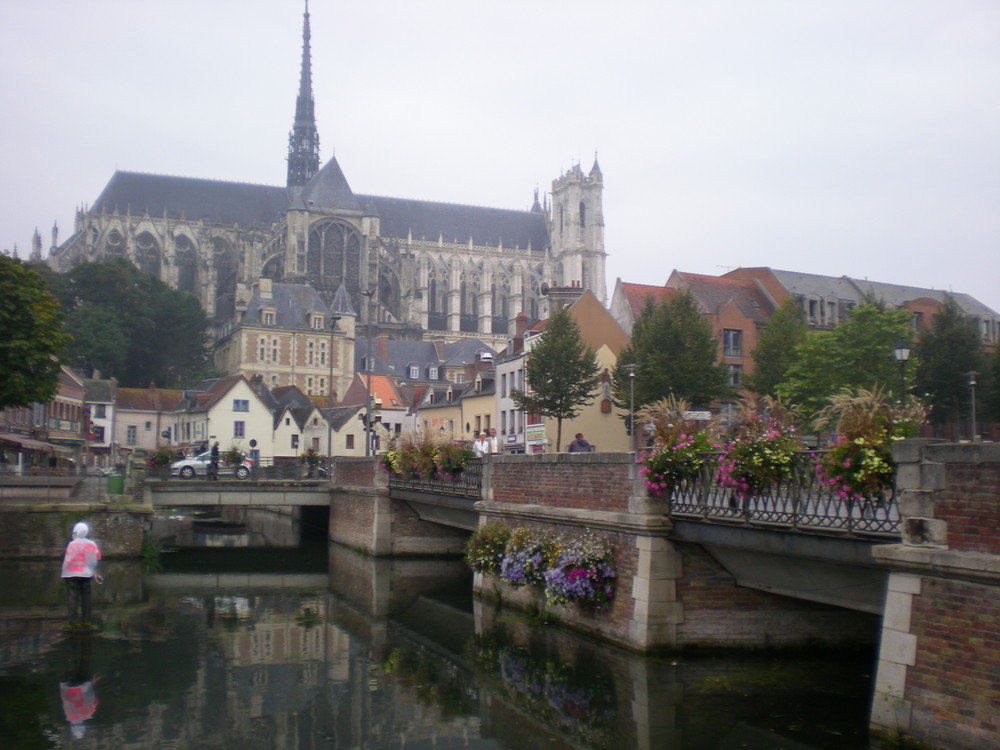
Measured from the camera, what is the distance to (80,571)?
19500 millimetres

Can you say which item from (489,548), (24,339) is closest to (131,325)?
(24,339)

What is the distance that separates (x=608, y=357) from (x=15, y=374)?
26.8 m

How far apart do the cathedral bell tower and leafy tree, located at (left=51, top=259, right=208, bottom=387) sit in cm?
5723

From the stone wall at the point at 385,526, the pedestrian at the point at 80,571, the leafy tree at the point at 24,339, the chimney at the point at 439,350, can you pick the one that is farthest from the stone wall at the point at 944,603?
the chimney at the point at 439,350

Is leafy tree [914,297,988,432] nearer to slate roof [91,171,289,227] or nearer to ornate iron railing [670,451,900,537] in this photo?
ornate iron railing [670,451,900,537]

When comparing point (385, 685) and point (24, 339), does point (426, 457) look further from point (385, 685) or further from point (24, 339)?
point (24, 339)

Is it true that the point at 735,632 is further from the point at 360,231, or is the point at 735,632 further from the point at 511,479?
the point at 360,231

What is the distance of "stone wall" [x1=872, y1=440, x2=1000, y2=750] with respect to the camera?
9906 millimetres

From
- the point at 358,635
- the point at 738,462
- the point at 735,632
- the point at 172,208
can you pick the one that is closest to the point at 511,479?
the point at 358,635

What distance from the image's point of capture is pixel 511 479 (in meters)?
23.3

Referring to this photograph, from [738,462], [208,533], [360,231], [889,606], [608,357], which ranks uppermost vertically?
[360,231]

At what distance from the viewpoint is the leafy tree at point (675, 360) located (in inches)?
1702

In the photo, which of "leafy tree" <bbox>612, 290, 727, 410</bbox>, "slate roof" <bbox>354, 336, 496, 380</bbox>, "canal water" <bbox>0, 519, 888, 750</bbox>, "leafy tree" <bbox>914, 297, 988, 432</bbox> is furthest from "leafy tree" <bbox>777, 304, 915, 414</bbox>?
"slate roof" <bbox>354, 336, 496, 380</bbox>

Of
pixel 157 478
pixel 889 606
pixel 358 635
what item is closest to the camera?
pixel 889 606
